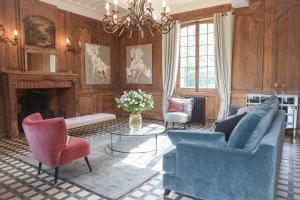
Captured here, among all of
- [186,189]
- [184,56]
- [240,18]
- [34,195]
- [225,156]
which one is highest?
[240,18]

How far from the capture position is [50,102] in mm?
6434

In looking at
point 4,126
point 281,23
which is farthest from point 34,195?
point 281,23

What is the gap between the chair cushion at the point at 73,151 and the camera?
112 inches

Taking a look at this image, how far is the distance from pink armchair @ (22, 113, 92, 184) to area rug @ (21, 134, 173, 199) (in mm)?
339

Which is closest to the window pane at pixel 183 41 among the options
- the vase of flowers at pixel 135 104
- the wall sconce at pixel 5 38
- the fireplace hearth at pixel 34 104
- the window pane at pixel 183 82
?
the window pane at pixel 183 82

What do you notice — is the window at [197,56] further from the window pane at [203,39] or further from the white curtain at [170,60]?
the white curtain at [170,60]

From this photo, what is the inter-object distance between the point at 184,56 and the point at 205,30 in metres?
0.94

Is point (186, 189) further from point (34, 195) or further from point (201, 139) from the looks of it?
point (34, 195)

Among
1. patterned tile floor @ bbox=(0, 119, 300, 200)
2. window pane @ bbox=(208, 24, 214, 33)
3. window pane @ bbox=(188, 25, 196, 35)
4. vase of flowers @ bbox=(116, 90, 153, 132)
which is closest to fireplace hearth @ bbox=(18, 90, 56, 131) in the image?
patterned tile floor @ bbox=(0, 119, 300, 200)

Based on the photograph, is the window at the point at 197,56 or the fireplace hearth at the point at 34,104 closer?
the fireplace hearth at the point at 34,104

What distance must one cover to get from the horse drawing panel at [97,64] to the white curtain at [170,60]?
6.74 ft

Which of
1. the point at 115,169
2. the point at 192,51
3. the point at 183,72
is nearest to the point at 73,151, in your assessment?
the point at 115,169

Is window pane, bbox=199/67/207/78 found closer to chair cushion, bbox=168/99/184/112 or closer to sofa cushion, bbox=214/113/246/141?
chair cushion, bbox=168/99/184/112

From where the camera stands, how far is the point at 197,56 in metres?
6.64
